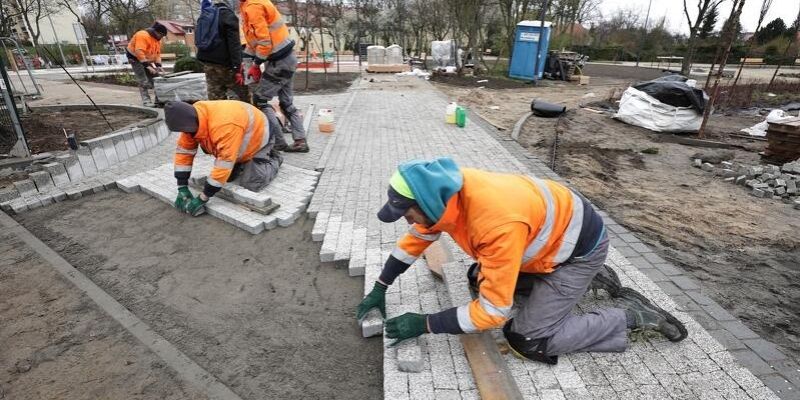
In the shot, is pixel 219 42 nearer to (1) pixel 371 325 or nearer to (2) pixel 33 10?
(1) pixel 371 325

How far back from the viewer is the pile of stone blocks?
13.3 ft

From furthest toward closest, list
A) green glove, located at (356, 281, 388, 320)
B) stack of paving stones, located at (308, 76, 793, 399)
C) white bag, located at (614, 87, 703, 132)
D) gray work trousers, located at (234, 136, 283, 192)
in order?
1. white bag, located at (614, 87, 703, 132)
2. gray work trousers, located at (234, 136, 283, 192)
3. green glove, located at (356, 281, 388, 320)
4. stack of paving stones, located at (308, 76, 793, 399)

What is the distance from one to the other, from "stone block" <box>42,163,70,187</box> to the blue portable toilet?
616 inches

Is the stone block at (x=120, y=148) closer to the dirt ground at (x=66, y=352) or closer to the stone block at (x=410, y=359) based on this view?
the dirt ground at (x=66, y=352)

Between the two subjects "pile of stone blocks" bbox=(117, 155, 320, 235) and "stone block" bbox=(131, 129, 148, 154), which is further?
"stone block" bbox=(131, 129, 148, 154)

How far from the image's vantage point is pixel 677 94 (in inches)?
335

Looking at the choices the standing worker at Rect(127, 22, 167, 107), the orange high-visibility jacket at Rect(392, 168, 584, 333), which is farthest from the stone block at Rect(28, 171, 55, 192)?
the orange high-visibility jacket at Rect(392, 168, 584, 333)

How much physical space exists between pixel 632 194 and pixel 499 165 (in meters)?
1.77

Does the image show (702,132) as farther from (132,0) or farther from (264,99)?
(132,0)

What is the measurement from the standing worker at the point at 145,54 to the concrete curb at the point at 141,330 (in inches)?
256

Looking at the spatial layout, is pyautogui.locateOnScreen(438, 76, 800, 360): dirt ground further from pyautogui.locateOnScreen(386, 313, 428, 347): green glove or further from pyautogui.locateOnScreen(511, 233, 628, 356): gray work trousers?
pyautogui.locateOnScreen(386, 313, 428, 347): green glove

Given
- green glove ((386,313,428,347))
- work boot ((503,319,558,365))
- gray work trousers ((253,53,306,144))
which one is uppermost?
gray work trousers ((253,53,306,144))

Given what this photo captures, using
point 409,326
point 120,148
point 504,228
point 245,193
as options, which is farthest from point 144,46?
point 504,228

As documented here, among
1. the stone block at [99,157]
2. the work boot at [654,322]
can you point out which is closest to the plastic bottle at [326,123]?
the stone block at [99,157]
